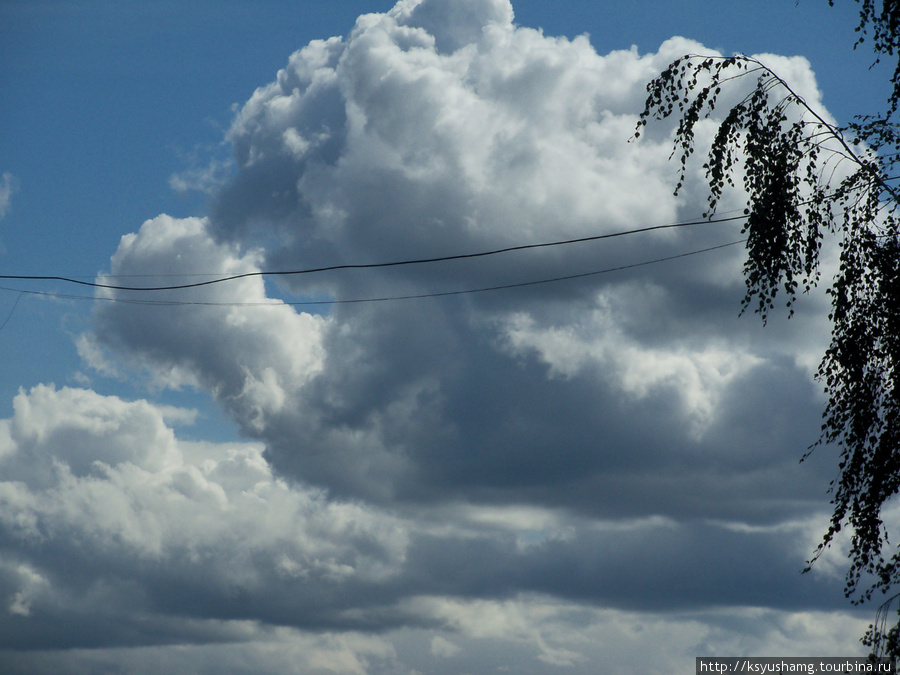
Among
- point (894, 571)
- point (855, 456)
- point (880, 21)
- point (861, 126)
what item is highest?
point (880, 21)

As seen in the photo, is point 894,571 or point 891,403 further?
point 894,571

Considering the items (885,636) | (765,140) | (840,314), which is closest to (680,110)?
(765,140)

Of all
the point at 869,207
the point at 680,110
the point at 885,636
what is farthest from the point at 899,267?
the point at 885,636

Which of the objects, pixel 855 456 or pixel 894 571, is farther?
pixel 894 571

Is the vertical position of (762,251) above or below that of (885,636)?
above

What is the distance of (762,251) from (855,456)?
3461mm

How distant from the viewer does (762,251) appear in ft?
49.6

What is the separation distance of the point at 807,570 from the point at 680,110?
7638mm

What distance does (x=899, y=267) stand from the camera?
14.4 meters

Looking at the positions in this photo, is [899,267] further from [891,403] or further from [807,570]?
[807,570]

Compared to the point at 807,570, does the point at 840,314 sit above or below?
above

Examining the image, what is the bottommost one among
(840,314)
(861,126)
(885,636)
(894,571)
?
(885,636)

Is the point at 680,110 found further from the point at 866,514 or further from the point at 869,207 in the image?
the point at 866,514

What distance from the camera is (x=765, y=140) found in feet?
50.2
